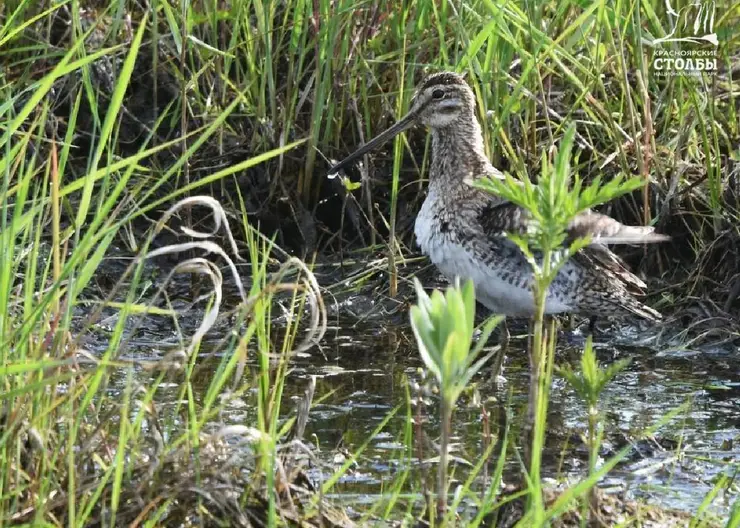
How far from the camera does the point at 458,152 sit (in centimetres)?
531

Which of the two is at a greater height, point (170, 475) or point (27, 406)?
point (27, 406)

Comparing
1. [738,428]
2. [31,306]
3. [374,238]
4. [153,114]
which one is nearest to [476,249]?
[374,238]

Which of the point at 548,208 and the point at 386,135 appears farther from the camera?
the point at 386,135

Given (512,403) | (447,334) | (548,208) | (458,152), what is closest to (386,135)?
(458,152)

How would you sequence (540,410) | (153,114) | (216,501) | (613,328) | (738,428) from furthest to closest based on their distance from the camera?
(153,114) < (613,328) < (738,428) < (216,501) < (540,410)

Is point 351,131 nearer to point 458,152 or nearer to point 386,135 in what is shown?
point 386,135

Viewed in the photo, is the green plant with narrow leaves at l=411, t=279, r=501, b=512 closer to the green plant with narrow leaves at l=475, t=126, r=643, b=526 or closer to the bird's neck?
the green plant with narrow leaves at l=475, t=126, r=643, b=526

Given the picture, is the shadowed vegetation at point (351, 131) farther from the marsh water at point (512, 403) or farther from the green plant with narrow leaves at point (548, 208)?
the green plant with narrow leaves at point (548, 208)

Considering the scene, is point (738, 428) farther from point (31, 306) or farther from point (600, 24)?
point (31, 306)

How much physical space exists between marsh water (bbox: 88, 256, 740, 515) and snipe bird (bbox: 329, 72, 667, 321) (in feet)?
0.84

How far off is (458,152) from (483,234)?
1.60 ft

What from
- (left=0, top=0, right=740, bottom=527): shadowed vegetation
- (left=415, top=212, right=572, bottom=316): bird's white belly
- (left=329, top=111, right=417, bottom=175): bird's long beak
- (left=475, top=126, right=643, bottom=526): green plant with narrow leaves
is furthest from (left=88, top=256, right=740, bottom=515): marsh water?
(left=329, top=111, right=417, bottom=175): bird's long beak

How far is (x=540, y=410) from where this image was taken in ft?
8.54

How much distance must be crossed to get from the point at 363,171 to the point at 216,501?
2.90 meters
